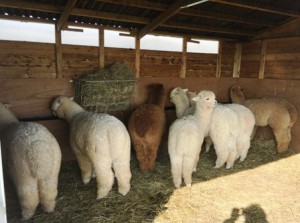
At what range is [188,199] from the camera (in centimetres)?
387

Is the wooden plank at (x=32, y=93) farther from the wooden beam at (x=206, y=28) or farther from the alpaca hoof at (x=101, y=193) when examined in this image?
the wooden beam at (x=206, y=28)

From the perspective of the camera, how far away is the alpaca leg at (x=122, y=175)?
367 centimetres

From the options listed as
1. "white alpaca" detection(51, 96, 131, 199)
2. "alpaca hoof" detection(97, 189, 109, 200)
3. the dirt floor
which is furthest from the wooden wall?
"alpaca hoof" detection(97, 189, 109, 200)

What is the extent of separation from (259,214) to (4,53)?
4687 millimetres

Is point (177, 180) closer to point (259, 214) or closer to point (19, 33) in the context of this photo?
point (259, 214)

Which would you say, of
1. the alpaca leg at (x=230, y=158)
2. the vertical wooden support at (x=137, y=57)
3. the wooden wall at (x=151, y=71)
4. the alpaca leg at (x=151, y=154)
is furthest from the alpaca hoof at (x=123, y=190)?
the vertical wooden support at (x=137, y=57)

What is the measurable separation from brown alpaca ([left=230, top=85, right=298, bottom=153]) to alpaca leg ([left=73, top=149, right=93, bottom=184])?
4187 millimetres

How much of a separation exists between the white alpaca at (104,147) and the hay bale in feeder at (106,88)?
0.84 meters

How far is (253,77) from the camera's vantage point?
6.99 metres

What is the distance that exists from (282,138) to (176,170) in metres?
3.26

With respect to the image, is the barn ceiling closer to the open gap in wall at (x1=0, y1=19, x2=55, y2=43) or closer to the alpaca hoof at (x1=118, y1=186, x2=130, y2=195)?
the open gap in wall at (x1=0, y1=19, x2=55, y2=43)

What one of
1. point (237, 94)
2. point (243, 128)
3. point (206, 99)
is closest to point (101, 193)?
point (206, 99)

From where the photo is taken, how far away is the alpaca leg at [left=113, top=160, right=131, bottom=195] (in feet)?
12.0

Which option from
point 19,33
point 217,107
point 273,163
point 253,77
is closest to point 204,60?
point 253,77
